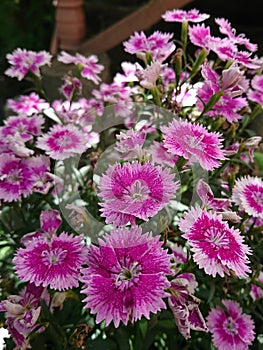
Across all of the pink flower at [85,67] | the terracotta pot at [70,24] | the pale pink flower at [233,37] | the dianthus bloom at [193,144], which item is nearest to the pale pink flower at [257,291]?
the dianthus bloom at [193,144]

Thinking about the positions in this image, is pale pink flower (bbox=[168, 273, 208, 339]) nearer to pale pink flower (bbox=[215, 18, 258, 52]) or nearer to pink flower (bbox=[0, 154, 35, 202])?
pink flower (bbox=[0, 154, 35, 202])

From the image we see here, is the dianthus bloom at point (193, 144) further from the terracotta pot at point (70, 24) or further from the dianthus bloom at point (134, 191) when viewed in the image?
the terracotta pot at point (70, 24)

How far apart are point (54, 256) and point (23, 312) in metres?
0.10

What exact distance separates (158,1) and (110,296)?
1.54m

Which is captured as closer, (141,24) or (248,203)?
(248,203)

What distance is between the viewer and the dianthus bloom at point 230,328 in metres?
0.85

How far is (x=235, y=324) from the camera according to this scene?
88 cm

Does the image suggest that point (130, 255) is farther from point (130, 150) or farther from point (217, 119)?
point (217, 119)

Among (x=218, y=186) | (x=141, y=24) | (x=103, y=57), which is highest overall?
(x=218, y=186)

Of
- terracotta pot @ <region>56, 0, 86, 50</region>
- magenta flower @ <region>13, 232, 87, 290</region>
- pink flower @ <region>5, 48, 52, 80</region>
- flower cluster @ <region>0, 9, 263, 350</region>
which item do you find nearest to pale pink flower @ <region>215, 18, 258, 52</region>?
flower cluster @ <region>0, 9, 263, 350</region>

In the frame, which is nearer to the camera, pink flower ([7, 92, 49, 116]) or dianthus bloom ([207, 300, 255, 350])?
dianthus bloom ([207, 300, 255, 350])

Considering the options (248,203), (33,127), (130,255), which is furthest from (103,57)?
(130,255)

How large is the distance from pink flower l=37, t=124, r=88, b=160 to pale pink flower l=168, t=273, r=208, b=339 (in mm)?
316

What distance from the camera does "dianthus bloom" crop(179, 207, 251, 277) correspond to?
2.11 feet
